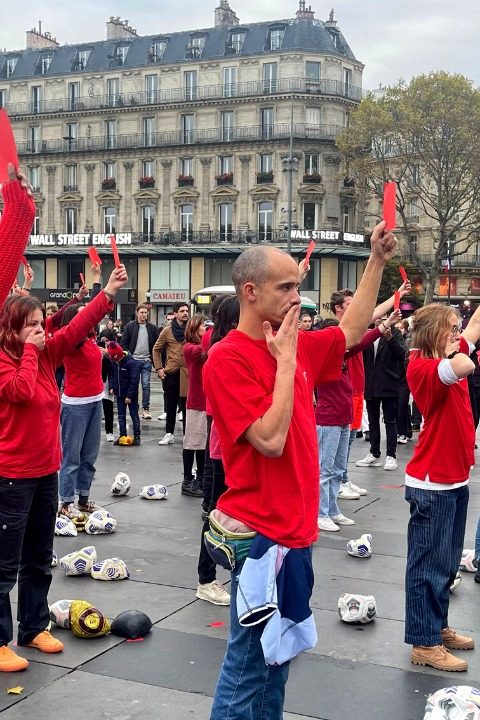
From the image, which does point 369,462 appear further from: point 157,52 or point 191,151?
point 157,52

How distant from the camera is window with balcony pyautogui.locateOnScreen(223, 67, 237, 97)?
5568 centimetres

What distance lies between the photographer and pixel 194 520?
824cm

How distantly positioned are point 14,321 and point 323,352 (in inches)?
79.6

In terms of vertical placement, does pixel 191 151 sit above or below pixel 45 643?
above

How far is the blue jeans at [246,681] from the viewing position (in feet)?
10.2

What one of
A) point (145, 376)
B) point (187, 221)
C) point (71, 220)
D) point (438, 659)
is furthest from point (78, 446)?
point (71, 220)

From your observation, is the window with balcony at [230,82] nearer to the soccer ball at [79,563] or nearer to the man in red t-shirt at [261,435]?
the soccer ball at [79,563]

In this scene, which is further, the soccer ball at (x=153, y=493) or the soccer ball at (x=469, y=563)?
the soccer ball at (x=153, y=493)

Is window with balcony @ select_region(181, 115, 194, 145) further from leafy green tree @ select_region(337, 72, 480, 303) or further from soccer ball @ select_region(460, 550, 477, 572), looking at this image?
soccer ball @ select_region(460, 550, 477, 572)

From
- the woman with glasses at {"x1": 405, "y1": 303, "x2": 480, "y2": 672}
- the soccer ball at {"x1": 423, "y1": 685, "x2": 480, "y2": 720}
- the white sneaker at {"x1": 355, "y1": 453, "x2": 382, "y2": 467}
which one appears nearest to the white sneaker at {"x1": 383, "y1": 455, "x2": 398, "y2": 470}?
the white sneaker at {"x1": 355, "y1": 453, "x2": 382, "y2": 467}

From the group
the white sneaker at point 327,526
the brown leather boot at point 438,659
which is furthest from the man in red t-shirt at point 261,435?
the white sneaker at point 327,526

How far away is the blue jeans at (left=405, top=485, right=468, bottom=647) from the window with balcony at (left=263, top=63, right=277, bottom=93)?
172 ft

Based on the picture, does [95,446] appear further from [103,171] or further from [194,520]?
[103,171]

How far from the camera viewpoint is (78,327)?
4871 mm
